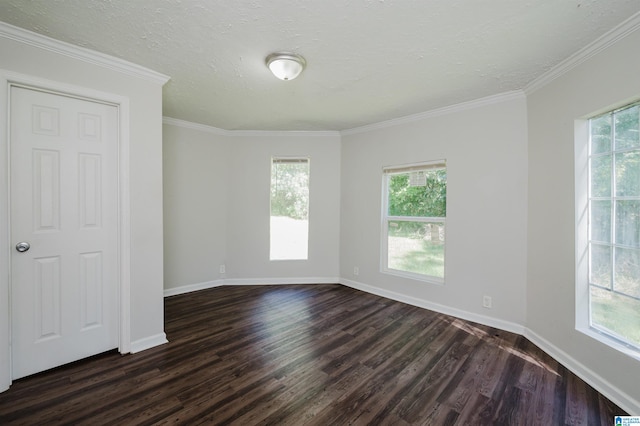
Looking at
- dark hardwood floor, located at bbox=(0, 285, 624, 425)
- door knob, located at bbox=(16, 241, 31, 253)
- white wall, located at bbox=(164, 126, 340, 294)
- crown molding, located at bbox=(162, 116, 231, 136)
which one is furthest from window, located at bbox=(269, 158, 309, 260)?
door knob, located at bbox=(16, 241, 31, 253)

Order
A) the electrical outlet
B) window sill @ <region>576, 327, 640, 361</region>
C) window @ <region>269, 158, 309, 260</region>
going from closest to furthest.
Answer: window sill @ <region>576, 327, 640, 361</region>, the electrical outlet, window @ <region>269, 158, 309, 260</region>

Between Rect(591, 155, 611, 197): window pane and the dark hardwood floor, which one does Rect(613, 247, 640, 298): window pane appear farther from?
Result: the dark hardwood floor

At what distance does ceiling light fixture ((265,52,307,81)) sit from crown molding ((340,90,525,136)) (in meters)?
1.80

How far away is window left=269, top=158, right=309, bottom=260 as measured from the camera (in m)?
4.25

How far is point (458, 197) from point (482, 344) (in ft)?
5.06

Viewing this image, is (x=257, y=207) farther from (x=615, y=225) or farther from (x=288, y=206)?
(x=615, y=225)

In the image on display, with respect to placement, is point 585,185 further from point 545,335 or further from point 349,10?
point 349,10

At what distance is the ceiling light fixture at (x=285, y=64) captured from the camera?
6.70ft

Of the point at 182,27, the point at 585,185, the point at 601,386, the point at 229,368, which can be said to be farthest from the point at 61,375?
the point at 585,185

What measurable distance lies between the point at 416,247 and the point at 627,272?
186cm

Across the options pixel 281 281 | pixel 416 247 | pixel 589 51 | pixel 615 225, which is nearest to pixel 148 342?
pixel 281 281

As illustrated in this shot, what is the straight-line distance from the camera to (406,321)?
2924mm

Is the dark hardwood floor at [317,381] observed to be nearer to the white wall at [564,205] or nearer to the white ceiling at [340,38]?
the white wall at [564,205]

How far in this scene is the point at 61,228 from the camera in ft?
6.63
